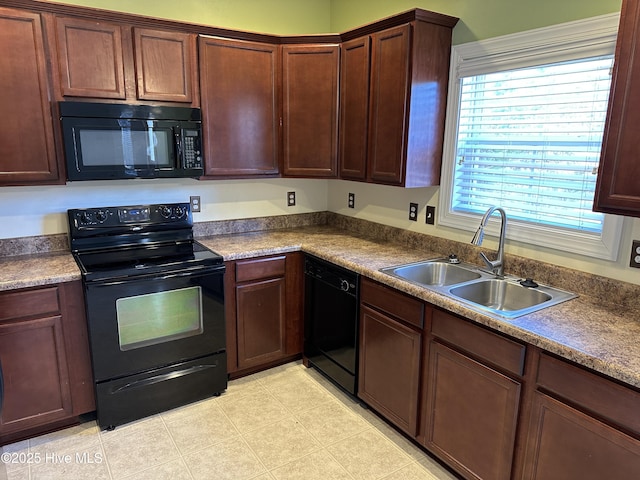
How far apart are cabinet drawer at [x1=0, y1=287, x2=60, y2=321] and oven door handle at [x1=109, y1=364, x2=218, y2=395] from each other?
0.55m

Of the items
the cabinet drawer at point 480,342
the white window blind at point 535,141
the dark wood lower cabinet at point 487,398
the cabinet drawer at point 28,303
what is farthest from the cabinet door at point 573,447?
the cabinet drawer at point 28,303

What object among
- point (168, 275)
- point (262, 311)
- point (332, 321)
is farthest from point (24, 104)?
point (332, 321)

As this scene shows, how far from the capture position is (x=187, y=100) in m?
2.68

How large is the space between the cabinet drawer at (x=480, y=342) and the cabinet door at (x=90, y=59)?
6.78ft

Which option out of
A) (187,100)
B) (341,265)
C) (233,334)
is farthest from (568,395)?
(187,100)

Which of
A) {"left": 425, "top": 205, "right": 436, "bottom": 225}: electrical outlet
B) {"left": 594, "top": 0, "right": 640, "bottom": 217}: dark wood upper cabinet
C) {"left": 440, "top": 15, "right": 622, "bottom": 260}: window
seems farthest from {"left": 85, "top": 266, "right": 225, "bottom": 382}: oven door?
{"left": 594, "top": 0, "right": 640, "bottom": 217}: dark wood upper cabinet

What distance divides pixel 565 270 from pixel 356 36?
1.78 metres

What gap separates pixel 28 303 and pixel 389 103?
2.14m

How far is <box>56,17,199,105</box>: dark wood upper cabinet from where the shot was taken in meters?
2.34

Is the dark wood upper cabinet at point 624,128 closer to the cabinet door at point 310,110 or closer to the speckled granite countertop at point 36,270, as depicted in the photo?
the cabinet door at point 310,110

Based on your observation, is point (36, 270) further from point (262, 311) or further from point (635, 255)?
point (635, 255)

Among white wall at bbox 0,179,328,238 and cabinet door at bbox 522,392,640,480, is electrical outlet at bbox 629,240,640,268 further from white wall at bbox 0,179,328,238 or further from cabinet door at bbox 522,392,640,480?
white wall at bbox 0,179,328,238

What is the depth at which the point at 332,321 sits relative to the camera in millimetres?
2779

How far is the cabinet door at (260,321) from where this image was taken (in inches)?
112
